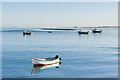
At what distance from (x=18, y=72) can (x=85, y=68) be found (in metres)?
10.1

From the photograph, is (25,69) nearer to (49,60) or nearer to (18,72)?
(18,72)

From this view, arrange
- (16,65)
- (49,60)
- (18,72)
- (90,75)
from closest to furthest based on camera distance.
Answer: (90,75), (18,72), (16,65), (49,60)

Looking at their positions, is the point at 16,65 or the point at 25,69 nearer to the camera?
the point at 25,69

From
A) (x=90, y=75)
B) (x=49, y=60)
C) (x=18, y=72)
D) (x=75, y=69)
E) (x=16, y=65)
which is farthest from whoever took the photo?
(x=49, y=60)

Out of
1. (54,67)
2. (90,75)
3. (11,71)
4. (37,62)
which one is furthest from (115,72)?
(11,71)

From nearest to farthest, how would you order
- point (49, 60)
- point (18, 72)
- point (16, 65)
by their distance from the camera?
point (18, 72)
point (16, 65)
point (49, 60)

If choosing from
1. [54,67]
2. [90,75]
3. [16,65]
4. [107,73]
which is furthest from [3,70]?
[107,73]

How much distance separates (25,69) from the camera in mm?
29094

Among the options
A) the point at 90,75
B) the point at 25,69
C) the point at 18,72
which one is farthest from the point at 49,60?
the point at 90,75

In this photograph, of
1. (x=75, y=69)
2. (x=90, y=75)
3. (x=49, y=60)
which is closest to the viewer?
(x=90, y=75)

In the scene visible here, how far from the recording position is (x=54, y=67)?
31859 millimetres

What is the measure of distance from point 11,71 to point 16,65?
380 centimetres

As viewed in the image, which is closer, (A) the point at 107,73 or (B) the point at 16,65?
(A) the point at 107,73

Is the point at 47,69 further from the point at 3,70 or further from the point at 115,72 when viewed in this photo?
the point at 115,72
